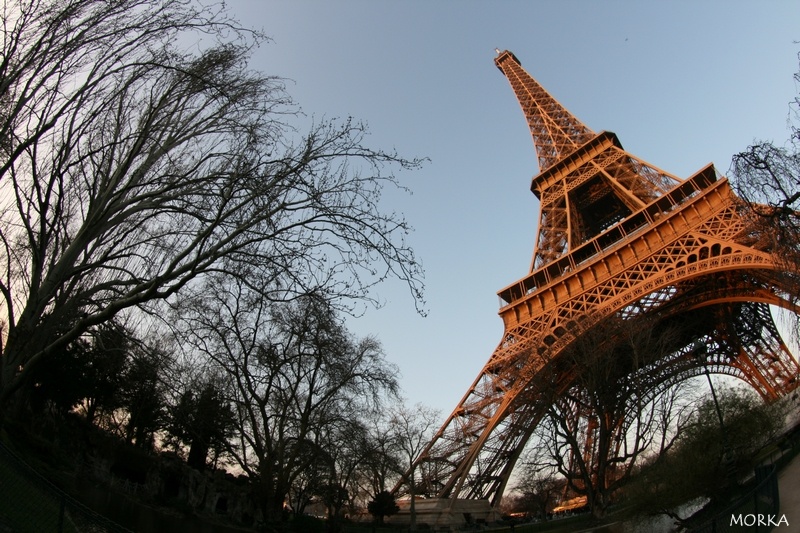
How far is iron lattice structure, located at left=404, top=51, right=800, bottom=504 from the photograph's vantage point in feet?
77.5

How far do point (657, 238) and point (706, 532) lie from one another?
1971 centimetres

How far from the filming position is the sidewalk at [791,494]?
9125mm

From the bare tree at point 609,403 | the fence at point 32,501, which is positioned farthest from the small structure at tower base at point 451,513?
the fence at point 32,501

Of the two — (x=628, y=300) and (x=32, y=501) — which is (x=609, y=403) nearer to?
(x=628, y=300)

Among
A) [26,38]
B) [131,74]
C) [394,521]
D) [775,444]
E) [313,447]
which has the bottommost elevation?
[394,521]

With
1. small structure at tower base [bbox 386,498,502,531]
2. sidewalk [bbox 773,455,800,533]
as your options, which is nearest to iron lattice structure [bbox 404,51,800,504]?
small structure at tower base [bbox 386,498,502,531]

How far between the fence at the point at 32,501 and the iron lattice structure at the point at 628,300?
57.4 ft

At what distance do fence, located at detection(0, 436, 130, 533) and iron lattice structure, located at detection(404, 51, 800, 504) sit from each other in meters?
17.5

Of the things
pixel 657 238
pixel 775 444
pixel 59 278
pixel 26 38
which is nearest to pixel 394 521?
pixel 775 444

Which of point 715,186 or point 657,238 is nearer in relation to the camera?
point 715,186

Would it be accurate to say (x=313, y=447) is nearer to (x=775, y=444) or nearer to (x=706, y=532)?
(x=706, y=532)

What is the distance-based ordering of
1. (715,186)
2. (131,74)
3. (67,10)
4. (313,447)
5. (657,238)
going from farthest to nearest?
(657,238) < (715,186) < (313,447) < (131,74) < (67,10)

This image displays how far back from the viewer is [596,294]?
2725cm

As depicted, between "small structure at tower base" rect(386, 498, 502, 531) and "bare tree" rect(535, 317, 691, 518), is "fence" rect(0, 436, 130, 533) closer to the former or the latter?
"bare tree" rect(535, 317, 691, 518)
